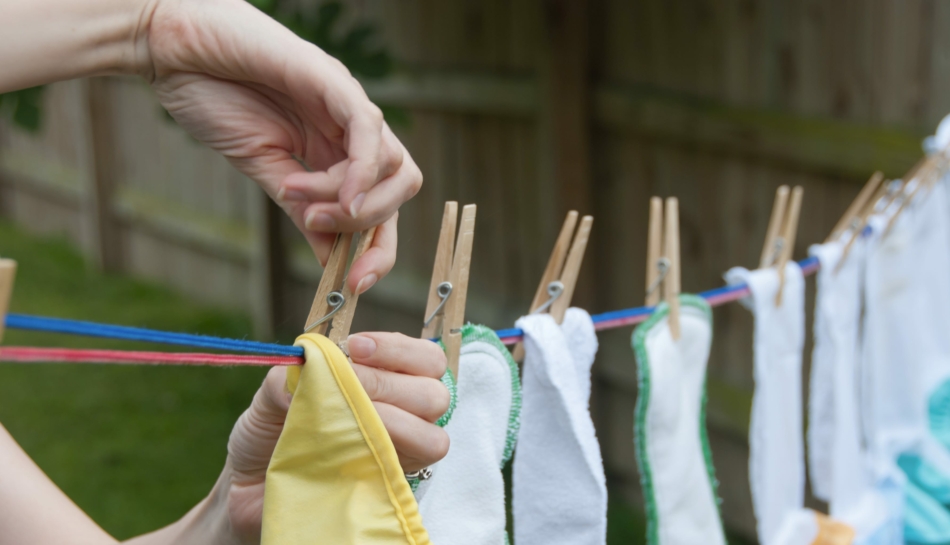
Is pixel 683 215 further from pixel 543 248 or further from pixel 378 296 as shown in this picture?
pixel 378 296

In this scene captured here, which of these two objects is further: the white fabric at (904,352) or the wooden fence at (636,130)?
the wooden fence at (636,130)

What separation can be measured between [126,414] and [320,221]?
3190 mm

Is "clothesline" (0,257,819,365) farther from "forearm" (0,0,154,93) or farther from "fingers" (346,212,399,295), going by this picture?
"forearm" (0,0,154,93)

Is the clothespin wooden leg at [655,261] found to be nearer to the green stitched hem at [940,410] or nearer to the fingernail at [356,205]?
the fingernail at [356,205]

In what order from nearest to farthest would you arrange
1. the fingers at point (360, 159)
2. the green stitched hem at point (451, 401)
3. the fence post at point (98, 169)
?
the fingers at point (360, 159)
the green stitched hem at point (451, 401)
the fence post at point (98, 169)

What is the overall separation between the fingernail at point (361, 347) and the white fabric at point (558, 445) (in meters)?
0.22

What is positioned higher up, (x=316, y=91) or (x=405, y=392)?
(x=316, y=91)

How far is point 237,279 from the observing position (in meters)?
4.27

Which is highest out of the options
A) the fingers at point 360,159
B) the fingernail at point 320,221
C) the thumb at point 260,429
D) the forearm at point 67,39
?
the forearm at point 67,39

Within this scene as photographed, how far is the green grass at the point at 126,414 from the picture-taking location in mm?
2795

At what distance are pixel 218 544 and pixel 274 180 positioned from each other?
0.30 metres

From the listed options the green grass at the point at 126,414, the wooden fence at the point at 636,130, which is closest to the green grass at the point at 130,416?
the green grass at the point at 126,414

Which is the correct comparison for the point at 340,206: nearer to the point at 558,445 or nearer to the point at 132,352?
the point at 132,352

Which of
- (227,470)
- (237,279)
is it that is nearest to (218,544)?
(227,470)
